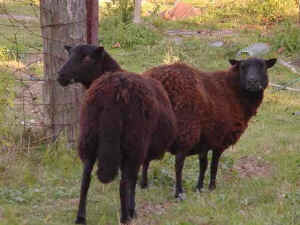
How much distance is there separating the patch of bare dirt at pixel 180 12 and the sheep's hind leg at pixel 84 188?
17.8m

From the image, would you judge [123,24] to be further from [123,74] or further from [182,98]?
[123,74]

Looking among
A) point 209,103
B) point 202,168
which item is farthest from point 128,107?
point 202,168

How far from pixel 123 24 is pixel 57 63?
35.5ft

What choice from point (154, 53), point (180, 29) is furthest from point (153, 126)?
point (180, 29)

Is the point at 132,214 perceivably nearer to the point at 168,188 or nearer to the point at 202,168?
the point at 168,188

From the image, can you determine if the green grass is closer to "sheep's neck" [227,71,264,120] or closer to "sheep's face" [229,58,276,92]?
"sheep's neck" [227,71,264,120]

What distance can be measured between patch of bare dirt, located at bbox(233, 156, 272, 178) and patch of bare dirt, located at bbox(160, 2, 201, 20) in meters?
14.8

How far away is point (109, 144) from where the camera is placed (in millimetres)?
4656

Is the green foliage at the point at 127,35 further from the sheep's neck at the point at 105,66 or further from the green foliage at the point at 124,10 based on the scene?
the sheep's neck at the point at 105,66

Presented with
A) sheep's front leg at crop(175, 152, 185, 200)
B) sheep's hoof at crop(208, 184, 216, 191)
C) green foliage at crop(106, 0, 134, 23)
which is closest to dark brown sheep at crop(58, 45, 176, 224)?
sheep's front leg at crop(175, 152, 185, 200)

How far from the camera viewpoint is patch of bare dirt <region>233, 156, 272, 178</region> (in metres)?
7.48

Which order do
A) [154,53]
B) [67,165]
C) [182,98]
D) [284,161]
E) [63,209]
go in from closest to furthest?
[63,209]
[182,98]
[67,165]
[284,161]
[154,53]

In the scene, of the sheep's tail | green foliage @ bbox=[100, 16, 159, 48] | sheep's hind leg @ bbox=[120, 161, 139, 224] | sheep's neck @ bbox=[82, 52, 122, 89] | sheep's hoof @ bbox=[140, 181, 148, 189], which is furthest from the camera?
green foliage @ bbox=[100, 16, 159, 48]

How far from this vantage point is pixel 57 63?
722 centimetres
